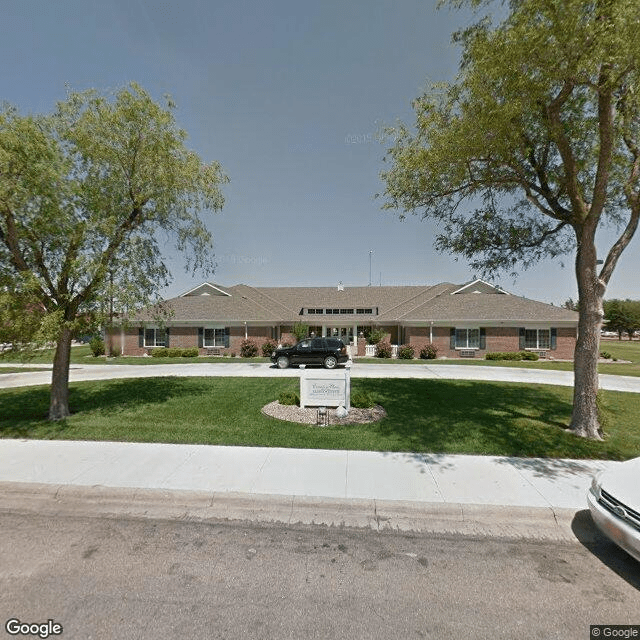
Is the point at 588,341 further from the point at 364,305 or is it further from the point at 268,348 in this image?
the point at 364,305

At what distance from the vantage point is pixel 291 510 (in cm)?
455

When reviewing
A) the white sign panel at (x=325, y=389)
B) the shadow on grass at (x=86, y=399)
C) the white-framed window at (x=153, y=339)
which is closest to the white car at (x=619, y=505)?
the white sign panel at (x=325, y=389)

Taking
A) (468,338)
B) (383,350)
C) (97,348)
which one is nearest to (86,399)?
(97,348)

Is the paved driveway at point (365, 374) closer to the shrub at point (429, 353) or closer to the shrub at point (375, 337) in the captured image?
the shrub at point (429, 353)

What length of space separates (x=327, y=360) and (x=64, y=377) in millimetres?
11697

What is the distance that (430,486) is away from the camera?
5.00m

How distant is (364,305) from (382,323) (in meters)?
2.99

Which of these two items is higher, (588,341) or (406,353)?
(588,341)

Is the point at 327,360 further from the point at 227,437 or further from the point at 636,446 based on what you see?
the point at 636,446

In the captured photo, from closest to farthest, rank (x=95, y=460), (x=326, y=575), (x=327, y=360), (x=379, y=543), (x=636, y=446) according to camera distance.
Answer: (x=326, y=575) < (x=379, y=543) < (x=95, y=460) < (x=636, y=446) < (x=327, y=360)

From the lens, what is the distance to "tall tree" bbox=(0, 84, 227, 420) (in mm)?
7062

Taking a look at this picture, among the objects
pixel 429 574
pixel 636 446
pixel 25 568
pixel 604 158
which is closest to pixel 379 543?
pixel 429 574

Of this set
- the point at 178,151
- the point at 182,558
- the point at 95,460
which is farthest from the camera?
the point at 178,151

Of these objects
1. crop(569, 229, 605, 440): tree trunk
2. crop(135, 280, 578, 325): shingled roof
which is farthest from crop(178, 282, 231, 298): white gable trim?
crop(569, 229, 605, 440): tree trunk
